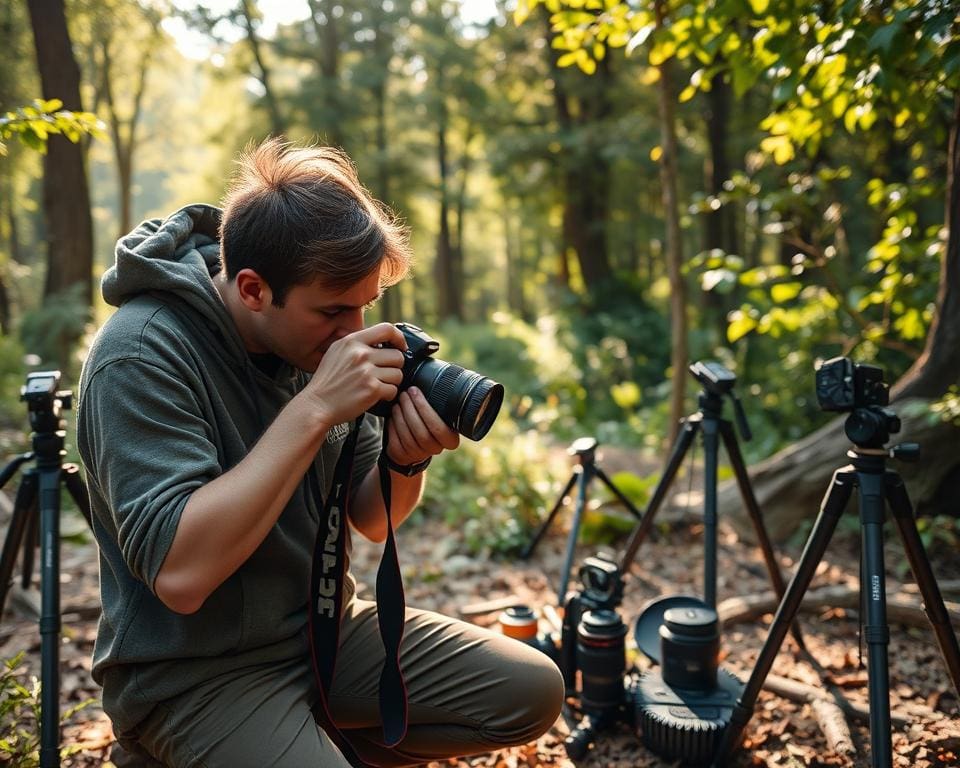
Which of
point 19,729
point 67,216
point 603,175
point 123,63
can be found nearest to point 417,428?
point 19,729

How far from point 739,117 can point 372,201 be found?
958cm

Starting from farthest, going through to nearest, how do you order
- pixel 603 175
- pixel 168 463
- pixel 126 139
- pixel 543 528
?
pixel 126 139 → pixel 603 175 → pixel 543 528 → pixel 168 463

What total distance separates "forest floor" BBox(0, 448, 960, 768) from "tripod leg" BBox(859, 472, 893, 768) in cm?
31

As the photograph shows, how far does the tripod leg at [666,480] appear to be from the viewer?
294cm

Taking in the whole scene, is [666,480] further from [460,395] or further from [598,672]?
[460,395]

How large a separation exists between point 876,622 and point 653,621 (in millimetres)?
1062

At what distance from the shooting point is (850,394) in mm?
2006

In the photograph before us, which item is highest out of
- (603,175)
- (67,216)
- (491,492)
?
(603,175)

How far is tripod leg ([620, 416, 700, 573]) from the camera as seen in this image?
294 centimetres

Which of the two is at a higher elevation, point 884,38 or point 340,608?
point 884,38

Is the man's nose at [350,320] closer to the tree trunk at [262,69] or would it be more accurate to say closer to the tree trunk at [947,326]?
the tree trunk at [947,326]

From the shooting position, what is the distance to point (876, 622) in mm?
1882

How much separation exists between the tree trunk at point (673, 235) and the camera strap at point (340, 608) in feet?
9.95

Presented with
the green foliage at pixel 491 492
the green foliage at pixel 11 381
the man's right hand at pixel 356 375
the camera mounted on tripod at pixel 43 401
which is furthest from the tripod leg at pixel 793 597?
the green foliage at pixel 11 381
